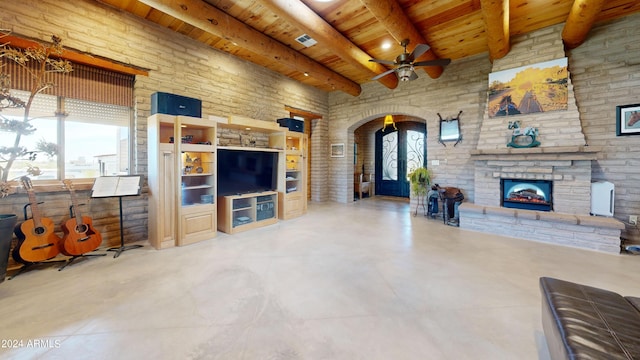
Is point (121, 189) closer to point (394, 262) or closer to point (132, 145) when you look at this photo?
point (132, 145)

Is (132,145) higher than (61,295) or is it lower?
higher

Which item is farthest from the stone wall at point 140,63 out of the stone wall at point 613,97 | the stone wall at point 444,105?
the stone wall at point 613,97

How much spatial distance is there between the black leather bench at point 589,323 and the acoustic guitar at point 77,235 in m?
4.34

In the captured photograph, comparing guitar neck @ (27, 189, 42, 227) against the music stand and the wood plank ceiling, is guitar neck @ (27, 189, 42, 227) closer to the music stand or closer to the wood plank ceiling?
the music stand

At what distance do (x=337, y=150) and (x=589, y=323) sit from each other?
639 cm

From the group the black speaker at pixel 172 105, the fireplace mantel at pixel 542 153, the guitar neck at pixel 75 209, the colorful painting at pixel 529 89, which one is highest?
the colorful painting at pixel 529 89

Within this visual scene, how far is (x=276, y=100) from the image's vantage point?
5.88 metres

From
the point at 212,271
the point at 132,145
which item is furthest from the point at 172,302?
the point at 132,145

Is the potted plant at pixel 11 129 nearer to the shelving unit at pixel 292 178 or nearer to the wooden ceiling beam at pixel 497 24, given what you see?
the shelving unit at pixel 292 178

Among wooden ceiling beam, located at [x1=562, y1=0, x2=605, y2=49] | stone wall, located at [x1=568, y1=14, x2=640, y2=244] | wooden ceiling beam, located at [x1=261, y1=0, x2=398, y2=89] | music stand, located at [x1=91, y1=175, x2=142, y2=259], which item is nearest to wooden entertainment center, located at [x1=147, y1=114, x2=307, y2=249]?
music stand, located at [x1=91, y1=175, x2=142, y2=259]

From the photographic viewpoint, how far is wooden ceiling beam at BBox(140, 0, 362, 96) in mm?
3029

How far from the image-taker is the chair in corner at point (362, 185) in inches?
327

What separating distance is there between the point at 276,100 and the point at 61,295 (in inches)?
193

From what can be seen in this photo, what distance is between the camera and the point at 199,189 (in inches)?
165
